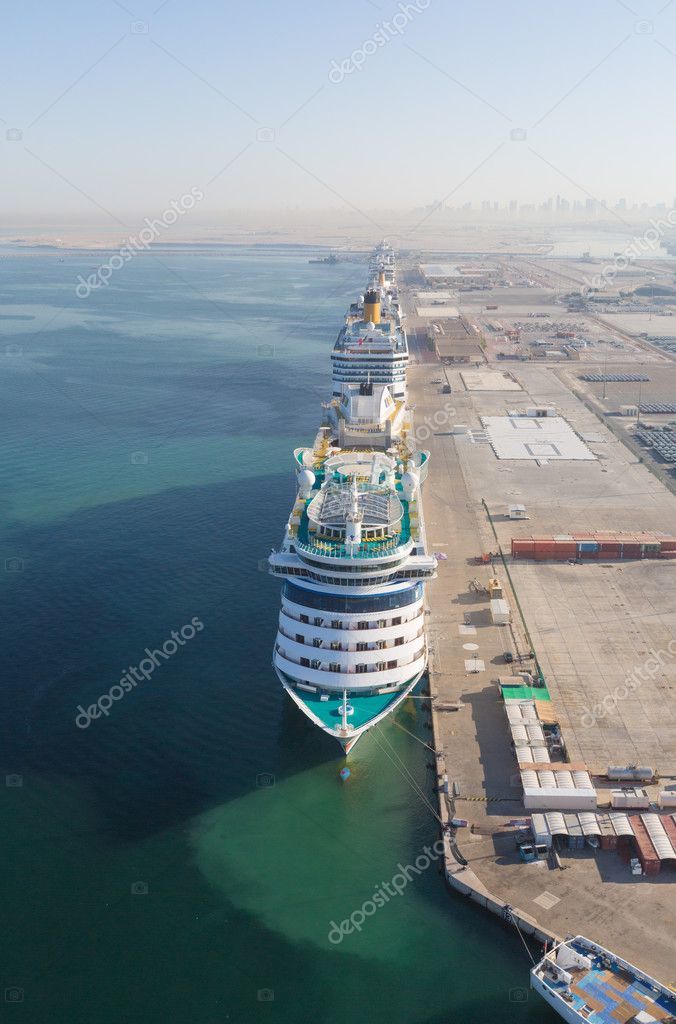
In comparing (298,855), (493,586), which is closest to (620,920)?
(298,855)

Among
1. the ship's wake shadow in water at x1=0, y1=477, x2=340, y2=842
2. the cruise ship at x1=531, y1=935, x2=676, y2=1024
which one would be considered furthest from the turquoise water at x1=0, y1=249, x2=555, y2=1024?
the cruise ship at x1=531, y1=935, x2=676, y2=1024

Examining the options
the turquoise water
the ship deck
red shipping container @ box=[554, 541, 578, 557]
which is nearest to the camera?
the ship deck

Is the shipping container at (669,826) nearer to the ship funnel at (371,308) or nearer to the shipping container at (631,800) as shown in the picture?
the shipping container at (631,800)

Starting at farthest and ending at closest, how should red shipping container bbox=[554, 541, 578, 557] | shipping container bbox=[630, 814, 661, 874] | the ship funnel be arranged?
the ship funnel, red shipping container bbox=[554, 541, 578, 557], shipping container bbox=[630, 814, 661, 874]

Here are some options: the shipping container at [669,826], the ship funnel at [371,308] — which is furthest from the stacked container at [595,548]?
the ship funnel at [371,308]

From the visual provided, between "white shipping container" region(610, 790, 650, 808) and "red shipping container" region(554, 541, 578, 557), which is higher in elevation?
"red shipping container" region(554, 541, 578, 557)

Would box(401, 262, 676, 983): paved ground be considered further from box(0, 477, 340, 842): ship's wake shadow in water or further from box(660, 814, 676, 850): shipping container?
box(0, 477, 340, 842): ship's wake shadow in water

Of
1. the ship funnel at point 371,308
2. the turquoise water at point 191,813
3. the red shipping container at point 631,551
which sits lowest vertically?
the turquoise water at point 191,813
